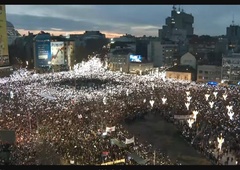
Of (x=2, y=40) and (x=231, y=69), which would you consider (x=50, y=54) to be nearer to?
(x=2, y=40)

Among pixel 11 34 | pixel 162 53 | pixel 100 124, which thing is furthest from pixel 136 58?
pixel 11 34

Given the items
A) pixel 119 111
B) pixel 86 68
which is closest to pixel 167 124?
pixel 119 111

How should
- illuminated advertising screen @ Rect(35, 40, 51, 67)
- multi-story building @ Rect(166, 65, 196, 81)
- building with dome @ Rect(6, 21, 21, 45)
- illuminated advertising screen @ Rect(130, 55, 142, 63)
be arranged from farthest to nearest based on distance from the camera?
1. building with dome @ Rect(6, 21, 21, 45)
2. illuminated advertising screen @ Rect(130, 55, 142, 63)
3. illuminated advertising screen @ Rect(35, 40, 51, 67)
4. multi-story building @ Rect(166, 65, 196, 81)

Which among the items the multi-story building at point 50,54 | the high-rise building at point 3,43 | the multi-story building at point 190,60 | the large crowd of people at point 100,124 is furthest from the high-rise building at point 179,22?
the large crowd of people at point 100,124

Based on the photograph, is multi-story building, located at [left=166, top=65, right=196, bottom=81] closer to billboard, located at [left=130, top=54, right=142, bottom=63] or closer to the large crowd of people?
billboard, located at [left=130, top=54, right=142, bottom=63]

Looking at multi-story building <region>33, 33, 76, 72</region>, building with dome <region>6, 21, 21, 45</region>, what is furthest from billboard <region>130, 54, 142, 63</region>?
building with dome <region>6, 21, 21, 45</region>

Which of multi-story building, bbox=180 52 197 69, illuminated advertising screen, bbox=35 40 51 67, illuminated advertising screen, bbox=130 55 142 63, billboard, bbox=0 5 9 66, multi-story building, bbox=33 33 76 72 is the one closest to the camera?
billboard, bbox=0 5 9 66

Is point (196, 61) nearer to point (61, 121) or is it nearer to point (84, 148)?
point (61, 121)
